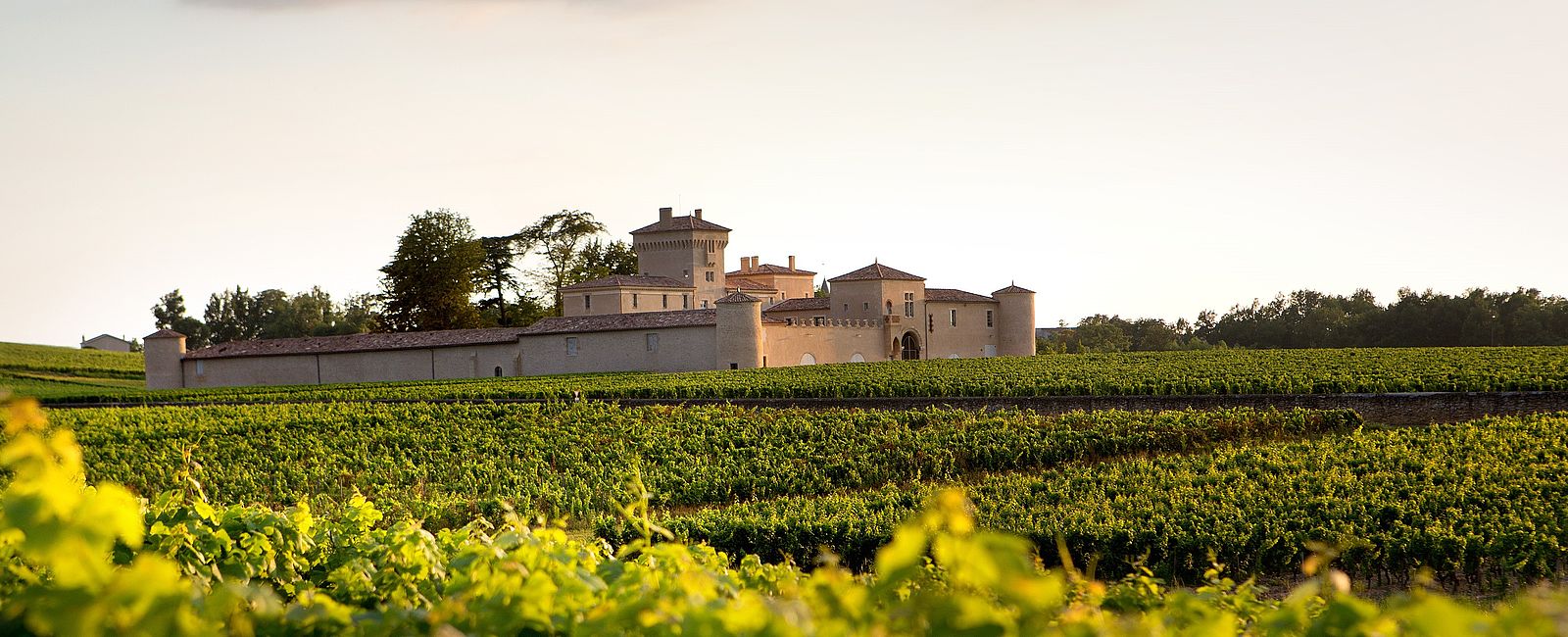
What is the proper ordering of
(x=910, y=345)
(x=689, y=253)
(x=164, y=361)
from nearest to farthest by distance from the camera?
1. (x=164, y=361)
2. (x=910, y=345)
3. (x=689, y=253)

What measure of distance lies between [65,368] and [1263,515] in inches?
2857

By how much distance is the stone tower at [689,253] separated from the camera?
6731 centimetres

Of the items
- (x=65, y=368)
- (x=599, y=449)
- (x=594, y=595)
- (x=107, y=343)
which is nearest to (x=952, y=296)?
(x=599, y=449)

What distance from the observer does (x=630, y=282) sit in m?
61.2

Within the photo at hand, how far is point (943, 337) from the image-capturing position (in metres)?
63.7

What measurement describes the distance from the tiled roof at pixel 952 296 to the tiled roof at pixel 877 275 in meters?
1.50

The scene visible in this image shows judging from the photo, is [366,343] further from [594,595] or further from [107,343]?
[107,343]

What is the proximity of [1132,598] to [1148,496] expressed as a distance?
10.3 metres

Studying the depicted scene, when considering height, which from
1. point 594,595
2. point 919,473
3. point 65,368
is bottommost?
point 919,473

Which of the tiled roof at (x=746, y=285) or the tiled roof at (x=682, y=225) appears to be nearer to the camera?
the tiled roof at (x=682, y=225)

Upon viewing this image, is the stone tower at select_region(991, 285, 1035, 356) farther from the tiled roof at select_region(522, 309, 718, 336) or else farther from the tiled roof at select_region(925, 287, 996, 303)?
the tiled roof at select_region(522, 309, 718, 336)

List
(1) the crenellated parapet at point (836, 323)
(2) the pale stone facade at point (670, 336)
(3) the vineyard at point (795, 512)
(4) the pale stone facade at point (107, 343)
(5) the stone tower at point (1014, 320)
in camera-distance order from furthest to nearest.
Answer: (4) the pale stone facade at point (107, 343)
(5) the stone tower at point (1014, 320)
(1) the crenellated parapet at point (836, 323)
(2) the pale stone facade at point (670, 336)
(3) the vineyard at point (795, 512)

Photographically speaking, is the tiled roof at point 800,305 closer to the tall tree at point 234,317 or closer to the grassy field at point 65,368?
the grassy field at point 65,368

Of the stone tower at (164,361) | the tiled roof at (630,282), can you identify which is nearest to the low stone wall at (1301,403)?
the tiled roof at (630,282)
